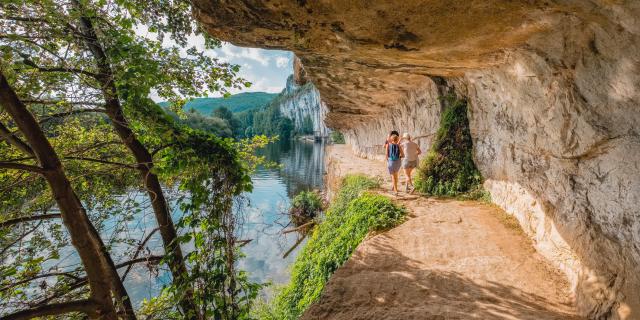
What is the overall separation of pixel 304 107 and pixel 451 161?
77727 mm

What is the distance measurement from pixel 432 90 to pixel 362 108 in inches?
193

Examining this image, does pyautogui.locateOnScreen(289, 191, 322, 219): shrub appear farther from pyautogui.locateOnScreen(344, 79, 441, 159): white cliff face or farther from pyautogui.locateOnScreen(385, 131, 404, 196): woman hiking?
pyautogui.locateOnScreen(385, 131, 404, 196): woman hiking

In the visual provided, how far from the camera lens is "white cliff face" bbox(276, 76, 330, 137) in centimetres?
7206

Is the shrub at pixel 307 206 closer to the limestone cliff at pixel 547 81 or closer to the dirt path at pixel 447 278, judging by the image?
the dirt path at pixel 447 278

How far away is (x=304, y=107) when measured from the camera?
3273 inches

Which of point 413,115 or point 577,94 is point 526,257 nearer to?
point 577,94

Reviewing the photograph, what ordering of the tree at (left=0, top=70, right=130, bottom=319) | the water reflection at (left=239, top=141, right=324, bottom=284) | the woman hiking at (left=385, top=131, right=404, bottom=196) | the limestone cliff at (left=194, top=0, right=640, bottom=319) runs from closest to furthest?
the tree at (left=0, top=70, right=130, bottom=319) → the limestone cliff at (left=194, top=0, right=640, bottom=319) → the woman hiking at (left=385, top=131, right=404, bottom=196) → the water reflection at (left=239, top=141, right=324, bottom=284)

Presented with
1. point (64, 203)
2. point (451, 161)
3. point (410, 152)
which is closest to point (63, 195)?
point (64, 203)

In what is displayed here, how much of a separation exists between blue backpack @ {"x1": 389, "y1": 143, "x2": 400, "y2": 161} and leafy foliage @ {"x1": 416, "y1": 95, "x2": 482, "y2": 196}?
78 centimetres

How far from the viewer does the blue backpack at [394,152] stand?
7.45 m

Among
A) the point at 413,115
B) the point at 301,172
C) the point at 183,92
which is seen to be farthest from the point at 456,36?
the point at 301,172

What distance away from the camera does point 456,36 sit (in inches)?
152

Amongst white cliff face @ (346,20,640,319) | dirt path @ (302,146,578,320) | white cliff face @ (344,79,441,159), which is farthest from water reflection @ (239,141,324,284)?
white cliff face @ (344,79,441,159)

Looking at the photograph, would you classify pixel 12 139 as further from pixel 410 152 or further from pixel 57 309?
pixel 410 152
